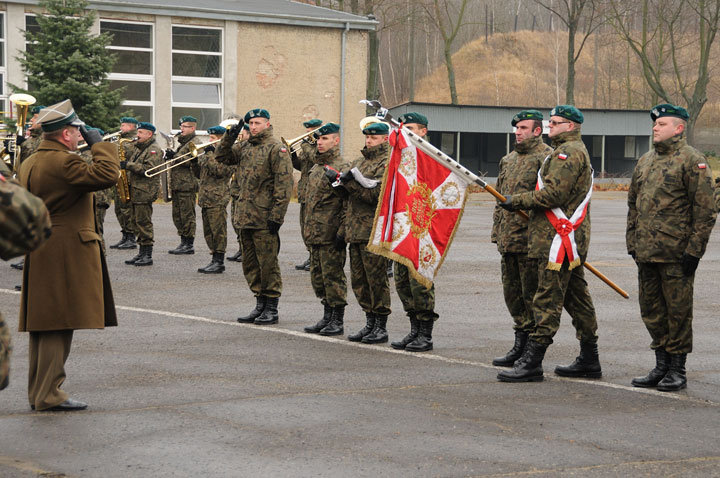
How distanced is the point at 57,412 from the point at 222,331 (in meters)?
3.32

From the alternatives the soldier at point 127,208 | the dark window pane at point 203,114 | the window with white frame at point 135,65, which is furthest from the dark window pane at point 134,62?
the soldier at point 127,208

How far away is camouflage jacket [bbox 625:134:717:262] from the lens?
24.2ft

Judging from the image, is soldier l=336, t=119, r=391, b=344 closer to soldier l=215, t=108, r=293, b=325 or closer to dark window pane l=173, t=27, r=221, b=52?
soldier l=215, t=108, r=293, b=325

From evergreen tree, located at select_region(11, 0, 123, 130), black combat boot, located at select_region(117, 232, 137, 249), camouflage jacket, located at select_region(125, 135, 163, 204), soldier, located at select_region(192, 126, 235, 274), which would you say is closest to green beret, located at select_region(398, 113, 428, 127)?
soldier, located at select_region(192, 126, 235, 274)

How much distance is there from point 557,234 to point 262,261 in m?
3.70

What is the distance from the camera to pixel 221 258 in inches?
580

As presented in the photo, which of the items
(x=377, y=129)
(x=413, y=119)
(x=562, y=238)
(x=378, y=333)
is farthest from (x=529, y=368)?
(x=413, y=119)

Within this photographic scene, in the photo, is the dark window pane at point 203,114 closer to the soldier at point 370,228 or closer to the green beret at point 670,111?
the soldier at point 370,228

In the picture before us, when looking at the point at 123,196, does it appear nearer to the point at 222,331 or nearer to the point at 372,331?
the point at 222,331

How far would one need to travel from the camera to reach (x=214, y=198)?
50.7 feet

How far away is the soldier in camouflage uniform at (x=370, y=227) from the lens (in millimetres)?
9375

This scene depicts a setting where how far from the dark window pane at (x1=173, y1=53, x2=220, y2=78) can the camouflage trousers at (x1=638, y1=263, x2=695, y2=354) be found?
28198 millimetres

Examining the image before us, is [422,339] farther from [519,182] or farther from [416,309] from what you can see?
[519,182]

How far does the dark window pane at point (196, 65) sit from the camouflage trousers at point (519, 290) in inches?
1072
